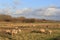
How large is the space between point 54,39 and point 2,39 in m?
6.63

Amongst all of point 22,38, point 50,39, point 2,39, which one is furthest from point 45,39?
point 2,39

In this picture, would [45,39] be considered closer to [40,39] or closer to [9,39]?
[40,39]

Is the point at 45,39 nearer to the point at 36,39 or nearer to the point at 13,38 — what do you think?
the point at 36,39

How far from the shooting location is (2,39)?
2859 cm

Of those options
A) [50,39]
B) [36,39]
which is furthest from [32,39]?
[50,39]

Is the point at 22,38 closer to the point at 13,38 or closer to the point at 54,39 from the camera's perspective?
the point at 13,38

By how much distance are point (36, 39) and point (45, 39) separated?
47.4 inches

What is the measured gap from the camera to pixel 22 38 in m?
29.1

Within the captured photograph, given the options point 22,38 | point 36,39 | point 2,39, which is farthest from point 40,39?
point 2,39

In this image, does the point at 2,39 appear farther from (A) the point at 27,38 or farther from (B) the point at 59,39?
(B) the point at 59,39

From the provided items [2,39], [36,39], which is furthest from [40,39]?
[2,39]

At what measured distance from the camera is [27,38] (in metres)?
29.4

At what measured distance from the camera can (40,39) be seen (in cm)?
2945

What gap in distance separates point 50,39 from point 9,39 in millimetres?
5294
